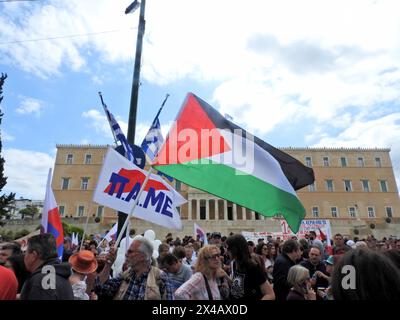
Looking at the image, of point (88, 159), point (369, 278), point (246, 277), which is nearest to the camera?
point (369, 278)

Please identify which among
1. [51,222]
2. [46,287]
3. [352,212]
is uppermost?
[352,212]

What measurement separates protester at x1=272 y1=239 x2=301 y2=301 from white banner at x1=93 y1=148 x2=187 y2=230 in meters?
1.79

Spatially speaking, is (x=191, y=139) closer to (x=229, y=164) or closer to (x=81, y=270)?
(x=229, y=164)

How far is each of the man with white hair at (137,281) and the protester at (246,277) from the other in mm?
685

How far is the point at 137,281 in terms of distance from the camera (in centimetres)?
294

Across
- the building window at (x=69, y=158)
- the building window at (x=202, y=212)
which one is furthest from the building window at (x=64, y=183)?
the building window at (x=202, y=212)

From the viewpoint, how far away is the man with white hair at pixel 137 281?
2.83m

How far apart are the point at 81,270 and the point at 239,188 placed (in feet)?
6.60

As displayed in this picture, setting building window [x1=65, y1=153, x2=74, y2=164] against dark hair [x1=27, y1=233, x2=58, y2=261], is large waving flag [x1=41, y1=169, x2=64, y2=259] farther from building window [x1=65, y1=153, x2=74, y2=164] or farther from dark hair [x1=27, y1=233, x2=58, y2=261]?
building window [x1=65, y1=153, x2=74, y2=164]

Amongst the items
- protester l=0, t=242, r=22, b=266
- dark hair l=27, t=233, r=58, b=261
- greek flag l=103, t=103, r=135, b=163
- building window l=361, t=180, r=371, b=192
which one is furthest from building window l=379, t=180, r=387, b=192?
dark hair l=27, t=233, r=58, b=261

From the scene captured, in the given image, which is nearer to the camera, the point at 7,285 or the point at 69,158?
the point at 7,285

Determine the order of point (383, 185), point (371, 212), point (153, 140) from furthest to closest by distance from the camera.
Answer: point (383, 185) < point (371, 212) < point (153, 140)

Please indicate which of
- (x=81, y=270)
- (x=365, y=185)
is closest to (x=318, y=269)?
(x=81, y=270)

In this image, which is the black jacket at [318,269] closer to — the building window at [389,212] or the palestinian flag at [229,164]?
the palestinian flag at [229,164]
